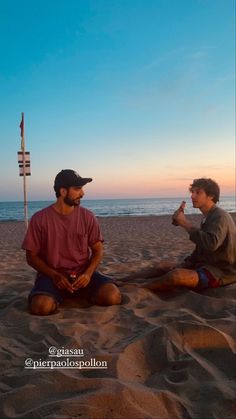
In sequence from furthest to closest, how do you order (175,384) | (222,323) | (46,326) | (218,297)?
(218,297) → (46,326) → (222,323) → (175,384)

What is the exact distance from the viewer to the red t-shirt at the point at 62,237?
11.8ft

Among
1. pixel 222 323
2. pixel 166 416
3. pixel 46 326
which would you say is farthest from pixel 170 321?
pixel 166 416

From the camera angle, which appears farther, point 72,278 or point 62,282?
point 72,278

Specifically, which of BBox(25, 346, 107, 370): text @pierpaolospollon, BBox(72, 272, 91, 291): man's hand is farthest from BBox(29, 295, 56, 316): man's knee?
BBox(25, 346, 107, 370): text @pierpaolospollon

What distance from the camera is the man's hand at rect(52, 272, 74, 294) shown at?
3.41 meters

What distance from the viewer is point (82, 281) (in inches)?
138

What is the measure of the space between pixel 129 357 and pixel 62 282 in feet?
4.04

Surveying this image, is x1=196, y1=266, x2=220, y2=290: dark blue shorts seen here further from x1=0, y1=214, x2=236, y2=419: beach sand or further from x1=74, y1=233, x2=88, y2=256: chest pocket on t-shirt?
x1=74, y1=233, x2=88, y2=256: chest pocket on t-shirt

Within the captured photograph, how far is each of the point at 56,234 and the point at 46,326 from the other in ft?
3.17

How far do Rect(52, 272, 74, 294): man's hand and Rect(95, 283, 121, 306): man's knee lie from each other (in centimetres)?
33

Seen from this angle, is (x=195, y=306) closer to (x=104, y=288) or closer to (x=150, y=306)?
(x=150, y=306)

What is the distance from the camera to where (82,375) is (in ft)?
7.17

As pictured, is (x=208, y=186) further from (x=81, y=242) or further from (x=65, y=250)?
(x=65, y=250)

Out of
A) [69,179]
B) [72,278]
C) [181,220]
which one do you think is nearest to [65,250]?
[72,278]
